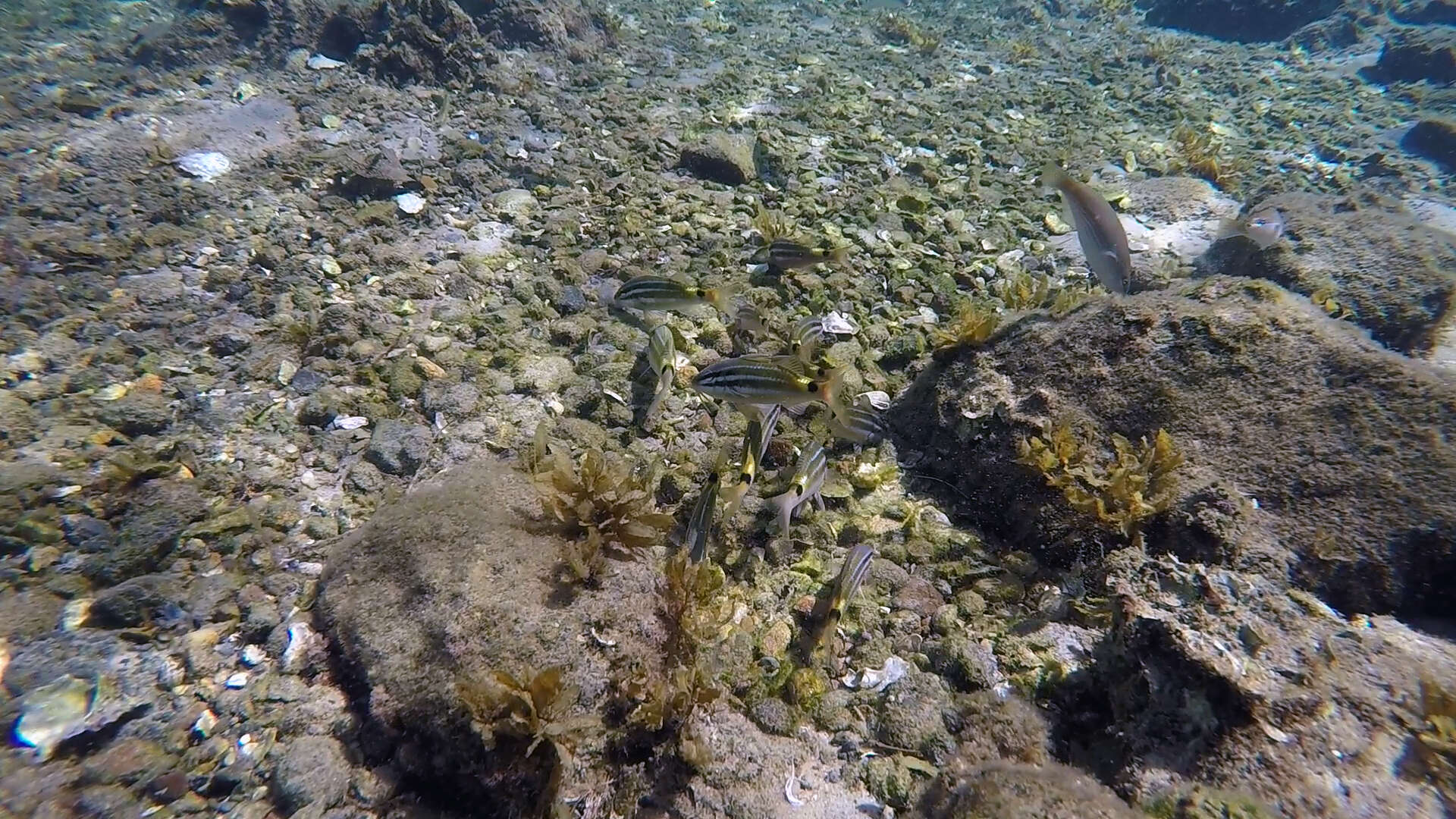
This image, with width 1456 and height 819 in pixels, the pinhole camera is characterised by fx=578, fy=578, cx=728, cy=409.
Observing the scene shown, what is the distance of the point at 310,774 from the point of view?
8.67ft

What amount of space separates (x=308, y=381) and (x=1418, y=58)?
22544 mm

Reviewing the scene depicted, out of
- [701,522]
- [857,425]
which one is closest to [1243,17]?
[857,425]

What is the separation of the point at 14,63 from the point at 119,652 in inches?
564

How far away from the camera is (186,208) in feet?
20.9

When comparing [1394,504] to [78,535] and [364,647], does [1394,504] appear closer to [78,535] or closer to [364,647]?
[364,647]

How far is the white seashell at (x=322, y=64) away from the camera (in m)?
9.85

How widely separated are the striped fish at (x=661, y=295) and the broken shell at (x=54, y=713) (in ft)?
11.8

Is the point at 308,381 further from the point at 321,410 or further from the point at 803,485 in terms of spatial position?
the point at 803,485

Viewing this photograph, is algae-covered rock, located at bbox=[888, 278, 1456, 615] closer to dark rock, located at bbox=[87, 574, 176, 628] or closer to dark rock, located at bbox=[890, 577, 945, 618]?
dark rock, located at bbox=[890, 577, 945, 618]

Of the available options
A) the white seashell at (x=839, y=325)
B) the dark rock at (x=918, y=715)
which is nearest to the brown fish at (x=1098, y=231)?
the white seashell at (x=839, y=325)

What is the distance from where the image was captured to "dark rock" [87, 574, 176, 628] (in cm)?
301

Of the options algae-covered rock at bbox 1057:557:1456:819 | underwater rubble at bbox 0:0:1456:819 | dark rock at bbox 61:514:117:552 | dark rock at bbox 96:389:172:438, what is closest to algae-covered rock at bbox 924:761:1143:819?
underwater rubble at bbox 0:0:1456:819

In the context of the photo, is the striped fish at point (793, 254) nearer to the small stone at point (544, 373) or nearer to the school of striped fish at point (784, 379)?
the school of striped fish at point (784, 379)

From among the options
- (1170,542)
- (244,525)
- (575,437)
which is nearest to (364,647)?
(244,525)
